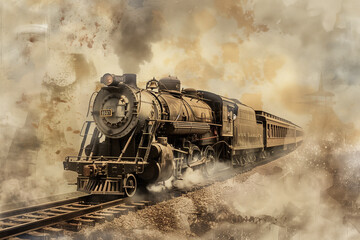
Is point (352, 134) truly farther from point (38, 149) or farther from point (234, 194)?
point (38, 149)

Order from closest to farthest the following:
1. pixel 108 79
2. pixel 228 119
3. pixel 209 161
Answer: pixel 108 79, pixel 209 161, pixel 228 119

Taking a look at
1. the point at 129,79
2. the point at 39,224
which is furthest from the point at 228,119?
the point at 39,224

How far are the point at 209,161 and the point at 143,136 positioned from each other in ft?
11.1

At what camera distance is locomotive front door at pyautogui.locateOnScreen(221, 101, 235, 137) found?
10.1 metres

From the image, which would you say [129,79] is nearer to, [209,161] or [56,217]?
[56,217]

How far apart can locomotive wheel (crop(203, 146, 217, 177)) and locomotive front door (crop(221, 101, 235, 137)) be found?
27.4 inches

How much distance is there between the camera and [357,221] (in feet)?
16.8

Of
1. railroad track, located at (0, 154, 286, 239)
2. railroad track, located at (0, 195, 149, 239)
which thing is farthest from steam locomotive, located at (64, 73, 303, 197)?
railroad track, located at (0, 195, 149, 239)

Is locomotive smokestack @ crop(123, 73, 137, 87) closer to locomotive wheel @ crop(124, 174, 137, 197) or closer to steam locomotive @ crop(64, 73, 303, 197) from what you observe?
steam locomotive @ crop(64, 73, 303, 197)

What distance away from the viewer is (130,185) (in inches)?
259

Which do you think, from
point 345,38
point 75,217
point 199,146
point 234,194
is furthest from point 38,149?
point 345,38

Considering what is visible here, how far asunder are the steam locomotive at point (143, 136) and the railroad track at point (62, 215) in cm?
32

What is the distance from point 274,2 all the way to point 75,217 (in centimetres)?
886

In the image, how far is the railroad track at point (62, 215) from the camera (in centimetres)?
430
